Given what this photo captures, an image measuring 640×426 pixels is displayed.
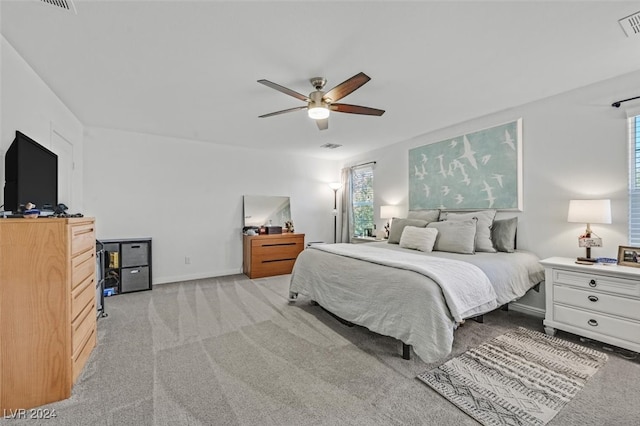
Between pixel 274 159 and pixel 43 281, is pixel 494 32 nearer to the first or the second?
pixel 43 281

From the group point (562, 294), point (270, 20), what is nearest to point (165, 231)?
point (270, 20)

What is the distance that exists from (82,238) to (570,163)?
14.7 ft

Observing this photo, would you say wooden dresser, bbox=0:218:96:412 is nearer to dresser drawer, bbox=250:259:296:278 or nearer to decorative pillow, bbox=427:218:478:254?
dresser drawer, bbox=250:259:296:278

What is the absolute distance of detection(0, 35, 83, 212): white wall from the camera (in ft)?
6.42

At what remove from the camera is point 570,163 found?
9.34 feet

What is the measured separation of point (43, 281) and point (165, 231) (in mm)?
Answer: 3014

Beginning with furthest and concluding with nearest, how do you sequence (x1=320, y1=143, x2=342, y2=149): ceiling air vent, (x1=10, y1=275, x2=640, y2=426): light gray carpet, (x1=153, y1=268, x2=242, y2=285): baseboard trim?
(x1=320, y1=143, x2=342, y2=149): ceiling air vent, (x1=153, y1=268, x2=242, y2=285): baseboard trim, (x1=10, y1=275, x2=640, y2=426): light gray carpet

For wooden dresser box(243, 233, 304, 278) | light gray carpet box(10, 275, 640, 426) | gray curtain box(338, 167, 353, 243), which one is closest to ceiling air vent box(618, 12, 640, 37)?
light gray carpet box(10, 275, 640, 426)

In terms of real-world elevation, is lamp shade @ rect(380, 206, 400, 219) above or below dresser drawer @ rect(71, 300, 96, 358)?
above

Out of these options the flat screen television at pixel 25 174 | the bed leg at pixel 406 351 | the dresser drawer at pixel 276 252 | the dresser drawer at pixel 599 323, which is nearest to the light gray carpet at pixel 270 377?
the bed leg at pixel 406 351

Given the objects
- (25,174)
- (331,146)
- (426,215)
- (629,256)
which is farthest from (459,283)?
(331,146)

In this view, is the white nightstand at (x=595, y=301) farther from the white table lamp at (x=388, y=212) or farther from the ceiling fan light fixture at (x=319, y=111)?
the ceiling fan light fixture at (x=319, y=111)

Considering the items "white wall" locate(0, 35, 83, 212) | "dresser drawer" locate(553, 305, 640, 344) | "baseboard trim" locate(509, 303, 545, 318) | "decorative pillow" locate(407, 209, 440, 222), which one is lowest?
"baseboard trim" locate(509, 303, 545, 318)

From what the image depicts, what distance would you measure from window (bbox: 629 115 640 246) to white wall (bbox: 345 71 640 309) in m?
0.04
